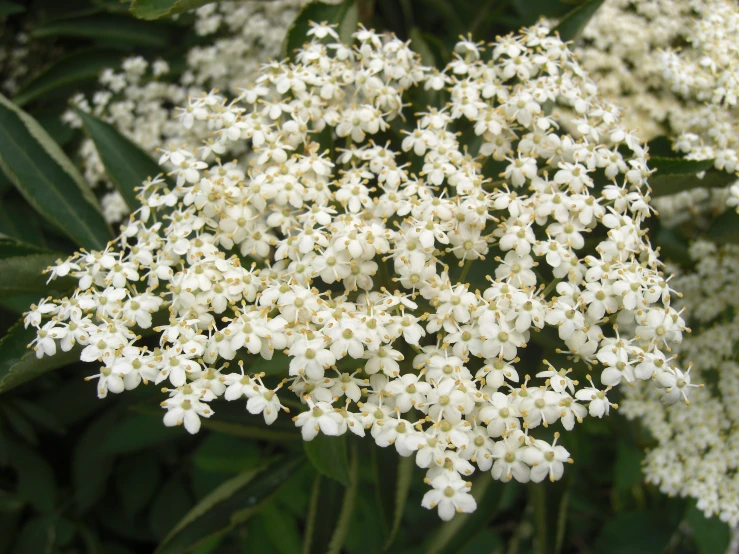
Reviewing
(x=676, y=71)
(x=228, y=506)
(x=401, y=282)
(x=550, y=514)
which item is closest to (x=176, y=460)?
(x=228, y=506)

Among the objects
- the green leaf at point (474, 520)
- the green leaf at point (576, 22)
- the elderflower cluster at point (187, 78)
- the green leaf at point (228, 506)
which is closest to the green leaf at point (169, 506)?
the green leaf at point (228, 506)

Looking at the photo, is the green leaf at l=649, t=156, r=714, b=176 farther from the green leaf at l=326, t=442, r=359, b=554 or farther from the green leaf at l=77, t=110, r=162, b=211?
the green leaf at l=77, t=110, r=162, b=211

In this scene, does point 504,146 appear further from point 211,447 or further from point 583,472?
point 583,472

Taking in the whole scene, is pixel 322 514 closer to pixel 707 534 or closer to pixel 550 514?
pixel 550 514

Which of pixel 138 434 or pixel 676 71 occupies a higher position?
pixel 676 71

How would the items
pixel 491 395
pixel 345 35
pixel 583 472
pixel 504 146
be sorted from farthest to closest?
Answer: pixel 583 472 → pixel 345 35 → pixel 504 146 → pixel 491 395

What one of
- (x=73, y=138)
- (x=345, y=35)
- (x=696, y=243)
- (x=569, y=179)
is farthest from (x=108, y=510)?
(x=696, y=243)

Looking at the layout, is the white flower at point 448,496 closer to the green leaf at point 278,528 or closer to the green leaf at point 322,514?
the green leaf at point 322,514
